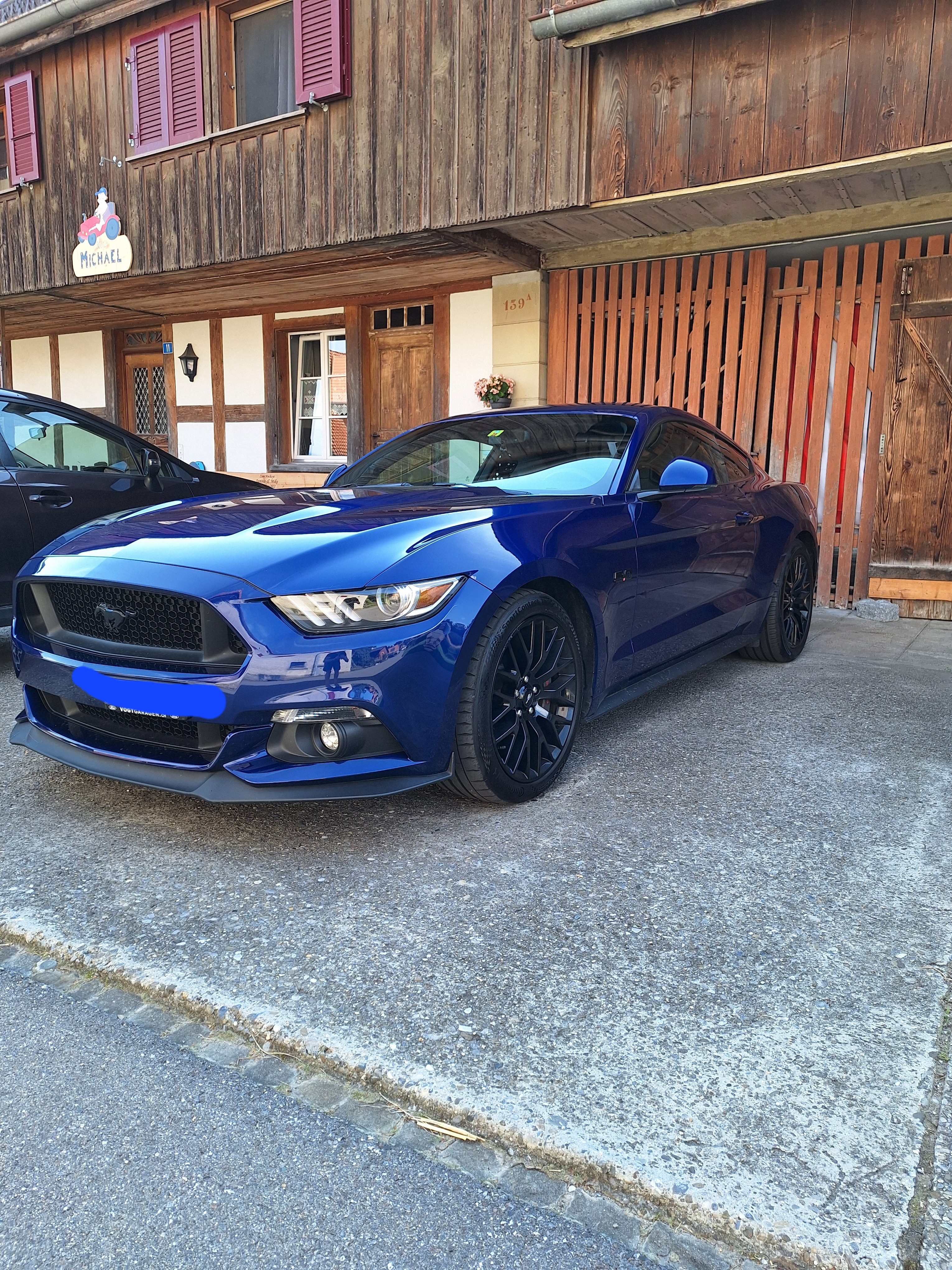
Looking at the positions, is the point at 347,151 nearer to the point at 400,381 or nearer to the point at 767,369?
the point at 400,381

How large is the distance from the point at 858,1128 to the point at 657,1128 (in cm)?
34

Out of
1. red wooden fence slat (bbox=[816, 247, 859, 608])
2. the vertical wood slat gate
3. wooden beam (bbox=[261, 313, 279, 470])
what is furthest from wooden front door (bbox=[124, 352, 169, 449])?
red wooden fence slat (bbox=[816, 247, 859, 608])

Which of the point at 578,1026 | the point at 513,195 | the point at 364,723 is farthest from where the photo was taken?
the point at 513,195

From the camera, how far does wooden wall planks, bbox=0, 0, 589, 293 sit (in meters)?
6.12

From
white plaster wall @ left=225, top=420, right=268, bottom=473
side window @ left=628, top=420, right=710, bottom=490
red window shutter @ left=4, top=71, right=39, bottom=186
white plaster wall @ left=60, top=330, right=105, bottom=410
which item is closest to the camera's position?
side window @ left=628, top=420, right=710, bottom=490

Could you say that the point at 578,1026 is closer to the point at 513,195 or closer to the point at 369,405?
the point at 513,195

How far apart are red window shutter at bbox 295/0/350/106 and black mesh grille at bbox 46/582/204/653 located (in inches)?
234

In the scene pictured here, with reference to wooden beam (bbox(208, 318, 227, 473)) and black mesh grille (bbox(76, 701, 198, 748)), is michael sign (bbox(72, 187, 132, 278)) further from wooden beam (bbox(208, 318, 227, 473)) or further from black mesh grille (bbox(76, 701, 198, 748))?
black mesh grille (bbox(76, 701, 198, 748))

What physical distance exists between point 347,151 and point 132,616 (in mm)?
5887

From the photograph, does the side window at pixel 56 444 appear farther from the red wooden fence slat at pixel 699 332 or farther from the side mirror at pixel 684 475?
the red wooden fence slat at pixel 699 332

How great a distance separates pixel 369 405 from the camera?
9789 mm

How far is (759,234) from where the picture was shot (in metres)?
6.93

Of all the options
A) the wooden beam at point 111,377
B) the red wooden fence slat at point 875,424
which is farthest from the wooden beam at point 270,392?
the red wooden fence slat at point 875,424

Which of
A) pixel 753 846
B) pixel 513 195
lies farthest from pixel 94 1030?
pixel 513 195
